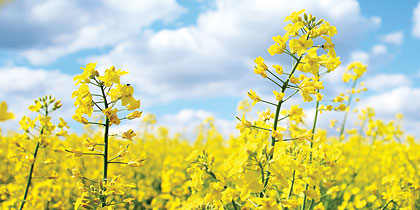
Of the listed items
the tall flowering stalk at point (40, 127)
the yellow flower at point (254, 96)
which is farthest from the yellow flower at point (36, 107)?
the yellow flower at point (254, 96)

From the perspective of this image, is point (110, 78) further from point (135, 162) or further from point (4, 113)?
point (4, 113)

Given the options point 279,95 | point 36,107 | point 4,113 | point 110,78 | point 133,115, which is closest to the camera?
point 4,113

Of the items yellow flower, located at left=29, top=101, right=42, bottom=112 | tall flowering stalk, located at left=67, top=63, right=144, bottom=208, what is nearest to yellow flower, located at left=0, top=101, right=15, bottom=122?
tall flowering stalk, located at left=67, top=63, right=144, bottom=208

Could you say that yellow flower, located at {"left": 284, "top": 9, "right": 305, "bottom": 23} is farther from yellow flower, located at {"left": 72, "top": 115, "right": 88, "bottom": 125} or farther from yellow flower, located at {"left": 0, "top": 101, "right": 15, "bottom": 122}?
yellow flower, located at {"left": 0, "top": 101, "right": 15, "bottom": 122}

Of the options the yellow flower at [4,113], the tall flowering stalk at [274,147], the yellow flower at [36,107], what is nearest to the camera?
the yellow flower at [4,113]

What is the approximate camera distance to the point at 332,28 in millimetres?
2393

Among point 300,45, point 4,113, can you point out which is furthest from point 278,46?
point 4,113

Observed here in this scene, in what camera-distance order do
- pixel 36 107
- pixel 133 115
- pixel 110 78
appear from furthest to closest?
pixel 36 107 → pixel 133 115 → pixel 110 78

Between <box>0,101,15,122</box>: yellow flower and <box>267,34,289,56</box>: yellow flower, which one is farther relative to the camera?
<box>267,34,289,56</box>: yellow flower

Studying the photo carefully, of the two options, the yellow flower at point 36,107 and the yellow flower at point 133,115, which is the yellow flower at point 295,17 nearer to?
the yellow flower at point 133,115

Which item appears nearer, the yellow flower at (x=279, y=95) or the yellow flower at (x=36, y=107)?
the yellow flower at (x=279, y=95)

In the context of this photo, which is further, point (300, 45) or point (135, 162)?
point (135, 162)

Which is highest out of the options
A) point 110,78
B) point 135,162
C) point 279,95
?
point 110,78

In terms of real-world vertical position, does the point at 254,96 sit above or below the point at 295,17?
below
